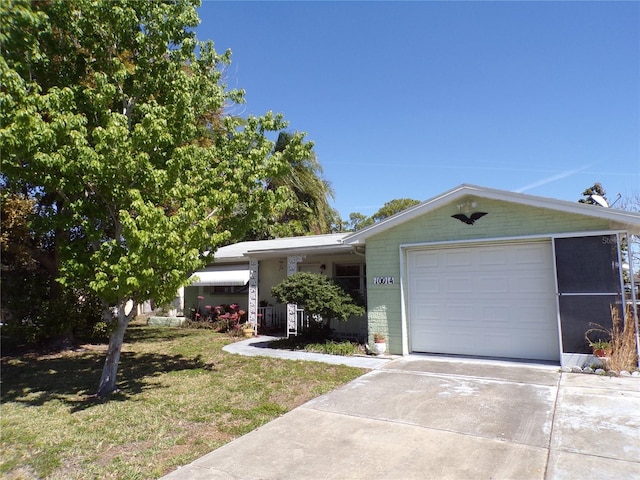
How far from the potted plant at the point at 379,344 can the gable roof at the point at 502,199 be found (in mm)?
2698

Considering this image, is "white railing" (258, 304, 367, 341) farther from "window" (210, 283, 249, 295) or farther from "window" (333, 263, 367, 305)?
"window" (210, 283, 249, 295)

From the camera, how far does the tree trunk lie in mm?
7383

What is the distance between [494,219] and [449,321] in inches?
111

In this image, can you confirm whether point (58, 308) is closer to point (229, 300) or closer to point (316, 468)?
point (229, 300)

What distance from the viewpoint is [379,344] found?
1048 centimetres

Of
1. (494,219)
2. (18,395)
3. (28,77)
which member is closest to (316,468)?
(18,395)

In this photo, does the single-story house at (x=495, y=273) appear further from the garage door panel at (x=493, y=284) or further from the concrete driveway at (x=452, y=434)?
the concrete driveway at (x=452, y=434)

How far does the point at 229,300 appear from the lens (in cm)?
1786

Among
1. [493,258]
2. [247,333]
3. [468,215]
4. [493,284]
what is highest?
[468,215]

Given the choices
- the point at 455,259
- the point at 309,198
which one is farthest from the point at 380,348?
the point at 309,198

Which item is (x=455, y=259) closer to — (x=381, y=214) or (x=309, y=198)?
(x=309, y=198)

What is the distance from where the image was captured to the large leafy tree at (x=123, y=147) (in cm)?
638

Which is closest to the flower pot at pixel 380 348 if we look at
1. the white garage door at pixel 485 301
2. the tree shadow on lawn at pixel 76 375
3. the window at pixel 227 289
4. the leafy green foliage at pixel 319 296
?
the white garage door at pixel 485 301

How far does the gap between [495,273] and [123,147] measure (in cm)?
852
